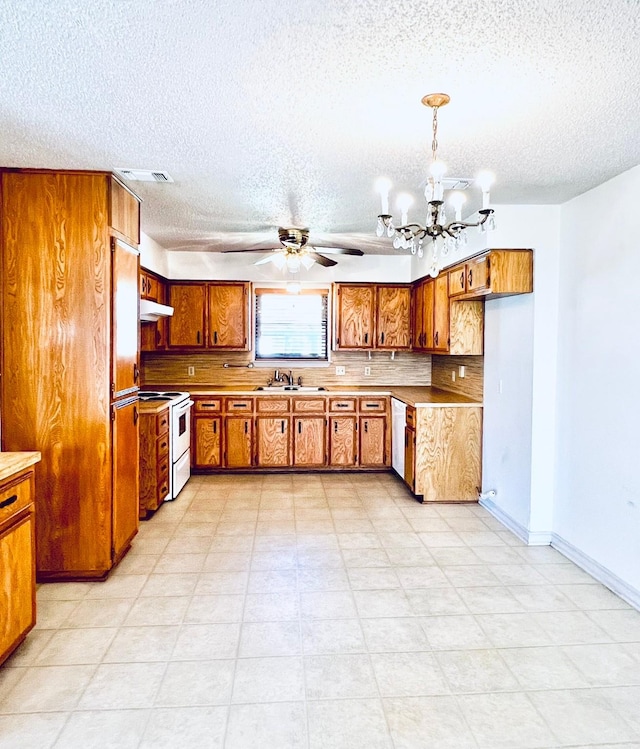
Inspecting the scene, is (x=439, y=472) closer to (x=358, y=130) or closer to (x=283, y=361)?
(x=283, y=361)

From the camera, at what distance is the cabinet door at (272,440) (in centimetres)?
520

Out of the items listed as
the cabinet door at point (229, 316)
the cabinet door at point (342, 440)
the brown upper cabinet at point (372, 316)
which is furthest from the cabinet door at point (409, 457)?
the cabinet door at point (229, 316)

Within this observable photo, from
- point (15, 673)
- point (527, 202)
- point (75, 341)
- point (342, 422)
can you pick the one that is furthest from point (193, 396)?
point (527, 202)

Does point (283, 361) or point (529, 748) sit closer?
point (529, 748)

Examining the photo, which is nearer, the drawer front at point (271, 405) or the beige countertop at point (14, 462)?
the beige countertop at point (14, 462)

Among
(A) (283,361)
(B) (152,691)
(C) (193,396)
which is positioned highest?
(A) (283,361)

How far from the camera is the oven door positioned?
4.34 m

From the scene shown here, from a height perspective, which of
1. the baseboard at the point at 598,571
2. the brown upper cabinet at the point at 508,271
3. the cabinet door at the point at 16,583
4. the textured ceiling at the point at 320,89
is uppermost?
the textured ceiling at the point at 320,89

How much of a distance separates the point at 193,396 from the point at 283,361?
3.88ft

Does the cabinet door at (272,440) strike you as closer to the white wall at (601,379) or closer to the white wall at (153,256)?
the white wall at (153,256)

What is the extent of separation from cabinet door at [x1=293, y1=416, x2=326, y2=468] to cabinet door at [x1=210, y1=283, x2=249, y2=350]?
1.06 meters

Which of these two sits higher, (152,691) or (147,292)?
(147,292)

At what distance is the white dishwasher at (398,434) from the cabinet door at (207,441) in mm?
1817

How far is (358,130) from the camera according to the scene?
2.31 metres
